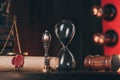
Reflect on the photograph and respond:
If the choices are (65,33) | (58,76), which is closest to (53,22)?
(65,33)

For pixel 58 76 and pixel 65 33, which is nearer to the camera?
pixel 58 76

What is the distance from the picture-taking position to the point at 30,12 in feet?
9.95

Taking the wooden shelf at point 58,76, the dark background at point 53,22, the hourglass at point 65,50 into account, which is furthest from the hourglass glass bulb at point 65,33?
the dark background at point 53,22

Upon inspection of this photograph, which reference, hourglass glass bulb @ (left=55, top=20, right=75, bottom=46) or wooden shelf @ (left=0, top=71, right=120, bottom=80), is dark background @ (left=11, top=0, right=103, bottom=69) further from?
wooden shelf @ (left=0, top=71, right=120, bottom=80)

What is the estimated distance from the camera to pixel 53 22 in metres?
3.18

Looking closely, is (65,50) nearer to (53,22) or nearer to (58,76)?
(58,76)

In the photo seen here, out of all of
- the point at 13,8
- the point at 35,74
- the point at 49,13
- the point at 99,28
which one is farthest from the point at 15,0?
the point at 35,74

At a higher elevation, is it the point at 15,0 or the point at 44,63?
the point at 15,0

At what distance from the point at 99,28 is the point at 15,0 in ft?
3.86

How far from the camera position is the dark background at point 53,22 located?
298 cm

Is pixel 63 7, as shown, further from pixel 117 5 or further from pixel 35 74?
pixel 35 74

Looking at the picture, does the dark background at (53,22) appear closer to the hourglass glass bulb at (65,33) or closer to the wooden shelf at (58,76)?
the hourglass glass bulb at (65,33)

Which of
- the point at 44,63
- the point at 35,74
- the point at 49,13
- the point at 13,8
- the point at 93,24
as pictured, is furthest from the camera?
the point at 93,24

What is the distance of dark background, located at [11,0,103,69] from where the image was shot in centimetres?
298
